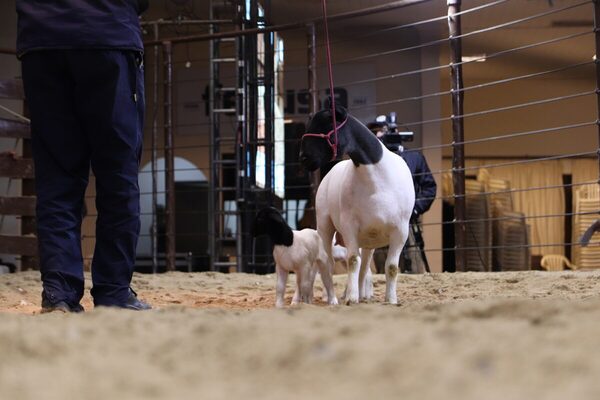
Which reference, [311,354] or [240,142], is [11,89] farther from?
[311,354]

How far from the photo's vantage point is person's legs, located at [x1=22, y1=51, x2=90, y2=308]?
9.46 ft

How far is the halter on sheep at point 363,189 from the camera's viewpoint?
336 cm

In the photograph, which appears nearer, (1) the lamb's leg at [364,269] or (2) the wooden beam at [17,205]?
(1) the lamb's leg at [364,269]

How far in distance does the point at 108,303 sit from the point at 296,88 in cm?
773

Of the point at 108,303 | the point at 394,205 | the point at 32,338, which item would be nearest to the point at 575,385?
the point at 32,338

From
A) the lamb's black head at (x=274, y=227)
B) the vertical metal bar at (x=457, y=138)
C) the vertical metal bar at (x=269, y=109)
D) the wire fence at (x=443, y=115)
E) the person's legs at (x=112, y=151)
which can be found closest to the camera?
the person's legs at (x=112, y=151)

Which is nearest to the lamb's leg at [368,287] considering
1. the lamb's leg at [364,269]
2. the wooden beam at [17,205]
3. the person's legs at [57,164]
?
the lamb's leg at [364,269]

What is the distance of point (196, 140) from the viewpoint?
10.8 m

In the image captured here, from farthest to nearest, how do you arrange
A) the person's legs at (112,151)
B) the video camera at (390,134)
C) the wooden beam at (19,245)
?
1. the wooden beam at (19,245)
2. the video camera at (390,134)
3. the person's legs at (112,151)

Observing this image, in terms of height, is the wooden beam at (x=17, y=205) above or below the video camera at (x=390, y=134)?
below

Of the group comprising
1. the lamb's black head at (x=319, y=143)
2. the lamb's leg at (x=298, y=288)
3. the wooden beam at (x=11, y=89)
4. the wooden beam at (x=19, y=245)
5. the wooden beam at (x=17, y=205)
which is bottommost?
the lamb's leg at (x=298, y=288)

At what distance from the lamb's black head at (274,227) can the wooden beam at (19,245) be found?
2595 mm

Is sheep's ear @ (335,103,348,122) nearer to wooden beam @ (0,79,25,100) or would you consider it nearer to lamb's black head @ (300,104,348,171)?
lamb's black head @ (300,104,348,171)

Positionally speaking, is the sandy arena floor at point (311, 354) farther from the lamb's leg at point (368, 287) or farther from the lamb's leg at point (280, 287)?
the lamb's leg at point (368, 287)
